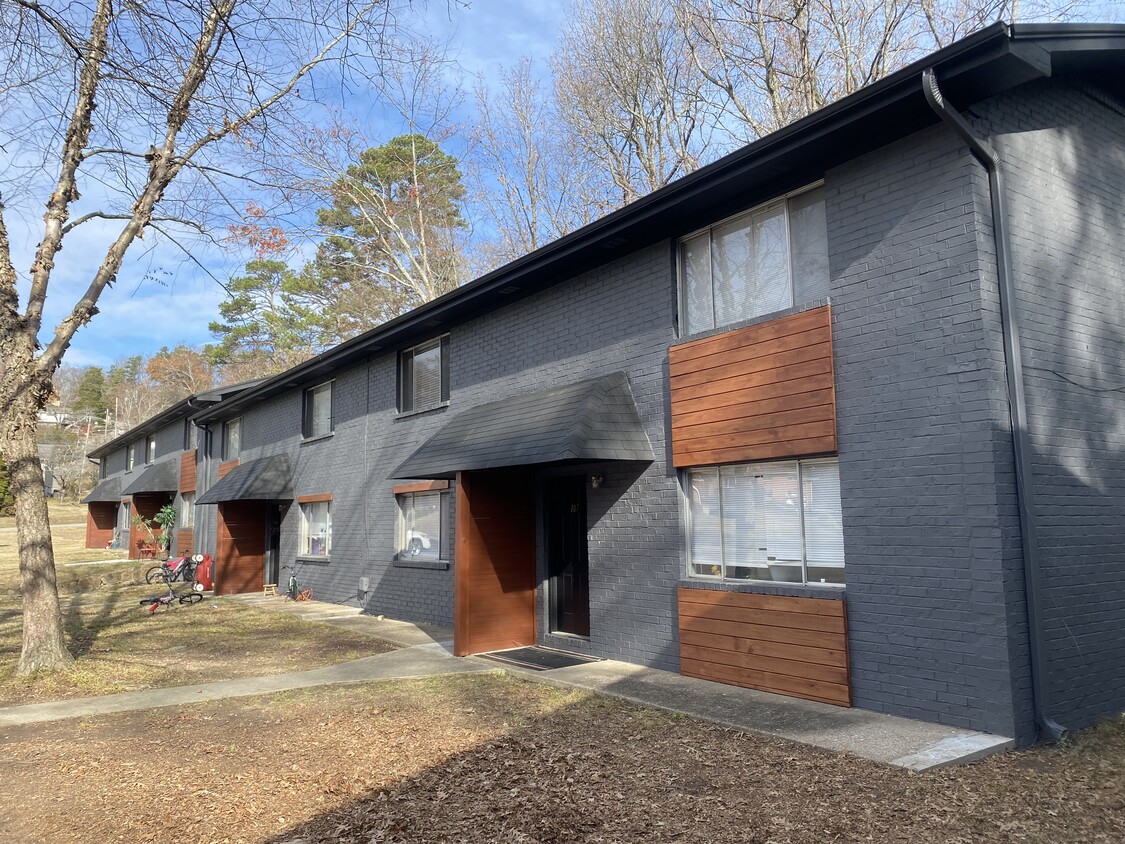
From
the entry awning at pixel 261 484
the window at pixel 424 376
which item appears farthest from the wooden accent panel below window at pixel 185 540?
the window at pixel 424 376

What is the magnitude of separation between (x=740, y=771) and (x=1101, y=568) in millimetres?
3908

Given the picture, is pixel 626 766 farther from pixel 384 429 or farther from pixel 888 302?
pixel 384 429

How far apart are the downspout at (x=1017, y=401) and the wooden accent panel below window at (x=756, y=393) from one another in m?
1.46

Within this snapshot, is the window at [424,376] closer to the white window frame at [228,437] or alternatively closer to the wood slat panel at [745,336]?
the wood slat panel at [745,336]

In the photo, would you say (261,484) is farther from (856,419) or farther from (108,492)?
(108,492)

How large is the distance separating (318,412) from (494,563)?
380 inches

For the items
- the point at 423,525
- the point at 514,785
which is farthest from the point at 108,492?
the point at 514,785

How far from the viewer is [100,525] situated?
130 feet

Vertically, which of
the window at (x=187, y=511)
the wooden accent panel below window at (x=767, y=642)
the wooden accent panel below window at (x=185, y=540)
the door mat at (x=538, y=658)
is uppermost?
the window at (x=187, y=511)

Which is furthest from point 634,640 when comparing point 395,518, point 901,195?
point 395,518

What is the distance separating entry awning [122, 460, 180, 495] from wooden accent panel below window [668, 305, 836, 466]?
25.0m

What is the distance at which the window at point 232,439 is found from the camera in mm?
23125

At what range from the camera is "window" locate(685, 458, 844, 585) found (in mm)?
7332

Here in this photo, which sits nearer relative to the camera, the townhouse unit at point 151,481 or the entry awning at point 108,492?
the townhouse unit at point 151,481
